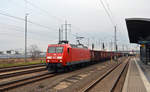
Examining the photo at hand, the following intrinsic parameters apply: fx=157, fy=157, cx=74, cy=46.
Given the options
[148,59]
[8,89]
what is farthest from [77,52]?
[148,59]

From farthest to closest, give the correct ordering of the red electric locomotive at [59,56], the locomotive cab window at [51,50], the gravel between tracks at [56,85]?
1. the locomotive cab window at [51,50]
2. the red electric locomotive at [59,56]
3. the gravel between tracks at [56,85]

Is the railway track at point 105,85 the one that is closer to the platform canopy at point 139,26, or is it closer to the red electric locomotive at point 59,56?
the red electric locomotive at point 59,56

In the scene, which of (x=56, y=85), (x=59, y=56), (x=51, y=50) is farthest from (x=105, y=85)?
(x=51, y=50)

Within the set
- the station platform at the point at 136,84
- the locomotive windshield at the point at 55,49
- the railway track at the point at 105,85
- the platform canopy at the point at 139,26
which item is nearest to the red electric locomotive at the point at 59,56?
the locomotive windshield at the point at 55,49

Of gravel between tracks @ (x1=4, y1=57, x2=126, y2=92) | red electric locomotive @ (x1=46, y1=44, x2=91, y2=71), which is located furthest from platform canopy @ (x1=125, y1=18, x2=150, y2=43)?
gravel between tracks @ (x1=4, y1=57, x2=126, y2=92)

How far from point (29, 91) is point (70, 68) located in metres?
8.71

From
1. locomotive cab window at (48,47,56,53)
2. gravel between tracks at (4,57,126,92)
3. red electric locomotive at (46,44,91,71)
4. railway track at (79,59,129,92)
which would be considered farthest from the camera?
locomotive cab window at (48,47,56,53)

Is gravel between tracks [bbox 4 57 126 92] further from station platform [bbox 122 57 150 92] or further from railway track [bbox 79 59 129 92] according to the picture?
station platform [bbox 122 57 150 92]

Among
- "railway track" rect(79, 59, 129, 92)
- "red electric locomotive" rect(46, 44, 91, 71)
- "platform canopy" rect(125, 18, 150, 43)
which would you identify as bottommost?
"railway track" rect(79, 59, 129, 92)

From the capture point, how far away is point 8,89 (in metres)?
8.83

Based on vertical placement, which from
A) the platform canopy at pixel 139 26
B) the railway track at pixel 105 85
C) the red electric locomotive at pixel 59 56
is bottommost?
the railway track at pixel 105 85

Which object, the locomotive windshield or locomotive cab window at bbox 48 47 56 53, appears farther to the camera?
locomotive cab window at bbox 48 47 56 53

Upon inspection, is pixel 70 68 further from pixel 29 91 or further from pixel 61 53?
pixel 29 91

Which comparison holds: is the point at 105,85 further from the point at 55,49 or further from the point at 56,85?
the point at 55,49
